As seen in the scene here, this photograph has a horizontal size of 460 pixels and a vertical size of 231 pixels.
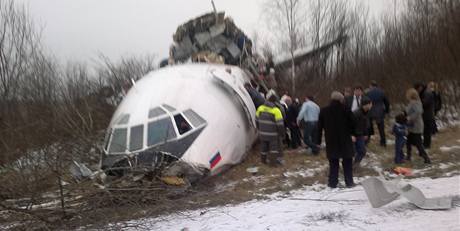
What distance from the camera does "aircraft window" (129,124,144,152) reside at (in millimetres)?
8406

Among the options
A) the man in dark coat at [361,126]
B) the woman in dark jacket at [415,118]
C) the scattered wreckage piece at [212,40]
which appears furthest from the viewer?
the scattered wreckage piece at [212,40]

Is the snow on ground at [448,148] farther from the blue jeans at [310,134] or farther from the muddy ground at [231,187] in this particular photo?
the blue jeans at [310,134]

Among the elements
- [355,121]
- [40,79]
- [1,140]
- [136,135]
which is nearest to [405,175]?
[355,121]

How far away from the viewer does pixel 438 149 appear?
33.4 ft

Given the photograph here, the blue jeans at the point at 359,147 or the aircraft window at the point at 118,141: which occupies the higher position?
the aircraft window at the point at 118,141

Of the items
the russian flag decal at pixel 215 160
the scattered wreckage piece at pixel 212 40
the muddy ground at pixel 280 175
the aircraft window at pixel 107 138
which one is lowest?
the muddy ground at pixel 280 175

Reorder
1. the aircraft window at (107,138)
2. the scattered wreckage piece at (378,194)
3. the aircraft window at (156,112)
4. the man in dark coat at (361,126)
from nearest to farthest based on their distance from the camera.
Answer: the scattered wreckage piece at (378,194), the man in dark coat at (361,126), the aircraft window at (156,112), the aircraft window at (107,138)

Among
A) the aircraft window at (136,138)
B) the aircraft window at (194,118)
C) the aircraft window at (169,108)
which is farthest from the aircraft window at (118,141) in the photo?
the aircraft window at (194,118)

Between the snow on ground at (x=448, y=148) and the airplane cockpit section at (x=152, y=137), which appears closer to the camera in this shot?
the airplane cockpit section at (x=152, y=137)

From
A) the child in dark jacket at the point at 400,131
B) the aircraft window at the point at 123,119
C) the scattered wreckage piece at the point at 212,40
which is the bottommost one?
the child in dark jacket at the point at 400,131

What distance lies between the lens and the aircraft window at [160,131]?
849 cm

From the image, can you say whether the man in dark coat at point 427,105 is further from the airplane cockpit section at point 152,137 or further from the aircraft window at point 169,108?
the aircraft window at point 169,108

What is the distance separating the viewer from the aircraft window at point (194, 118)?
9.04m

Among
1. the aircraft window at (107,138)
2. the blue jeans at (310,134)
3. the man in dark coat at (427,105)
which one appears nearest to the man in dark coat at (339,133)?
the blue jeans at (310,134)
